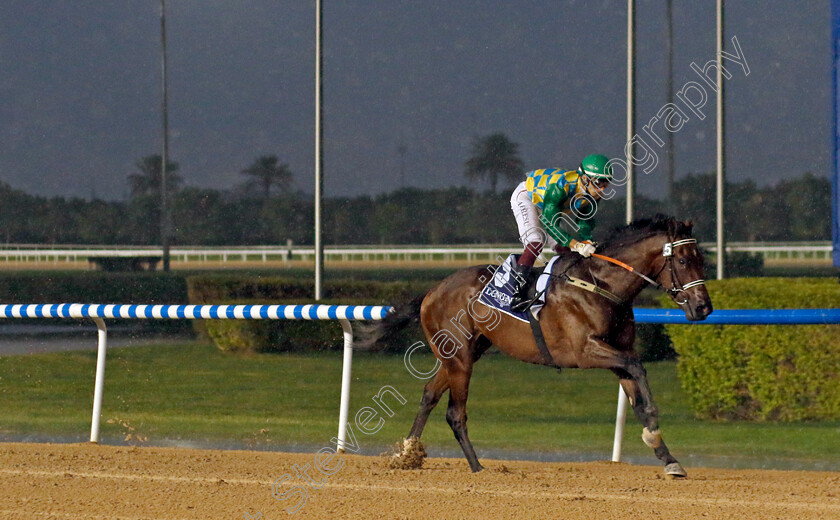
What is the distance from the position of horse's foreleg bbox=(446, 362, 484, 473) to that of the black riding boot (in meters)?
0.46

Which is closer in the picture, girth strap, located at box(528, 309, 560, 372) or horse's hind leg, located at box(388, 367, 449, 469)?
girth strap, located at box(528, 309, 560, 372)

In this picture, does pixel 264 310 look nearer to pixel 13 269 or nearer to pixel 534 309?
pixel 534 309

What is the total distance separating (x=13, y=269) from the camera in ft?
55.5

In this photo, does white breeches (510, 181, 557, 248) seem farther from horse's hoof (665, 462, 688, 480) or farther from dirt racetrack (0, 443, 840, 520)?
horse's hoof (665, 462, 688, 480)

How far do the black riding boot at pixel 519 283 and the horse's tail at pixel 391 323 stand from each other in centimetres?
71

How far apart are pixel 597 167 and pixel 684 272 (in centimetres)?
61

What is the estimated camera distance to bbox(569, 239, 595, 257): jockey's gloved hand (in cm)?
470

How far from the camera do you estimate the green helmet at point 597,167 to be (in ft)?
15.1

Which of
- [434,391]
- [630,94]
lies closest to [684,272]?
[434,391]

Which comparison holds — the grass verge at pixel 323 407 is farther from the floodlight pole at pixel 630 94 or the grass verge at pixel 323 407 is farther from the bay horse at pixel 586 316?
the floodlight pole at pixel 630 94

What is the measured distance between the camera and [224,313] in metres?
5.90

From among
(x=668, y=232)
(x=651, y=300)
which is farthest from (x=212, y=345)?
(x=668, y=232)

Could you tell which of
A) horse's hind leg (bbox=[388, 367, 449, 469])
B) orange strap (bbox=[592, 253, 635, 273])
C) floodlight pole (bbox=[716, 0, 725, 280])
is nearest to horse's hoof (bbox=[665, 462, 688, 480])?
orange strap (bbox=[592, 253, 635, 273])

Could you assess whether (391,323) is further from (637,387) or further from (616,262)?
(637,387)
